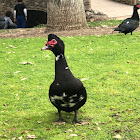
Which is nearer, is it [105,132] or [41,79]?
[105,132]

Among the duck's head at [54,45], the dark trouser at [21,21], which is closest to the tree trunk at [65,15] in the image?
the dark trouser at [21,21]

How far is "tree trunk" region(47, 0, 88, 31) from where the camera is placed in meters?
13.7

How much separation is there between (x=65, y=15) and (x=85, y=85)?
6662 mm

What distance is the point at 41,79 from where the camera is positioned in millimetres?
8195

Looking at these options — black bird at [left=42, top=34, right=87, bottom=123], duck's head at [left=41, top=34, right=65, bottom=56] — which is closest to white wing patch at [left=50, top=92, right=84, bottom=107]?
black bird at [left=42, top=34, right=87, bottom=123]

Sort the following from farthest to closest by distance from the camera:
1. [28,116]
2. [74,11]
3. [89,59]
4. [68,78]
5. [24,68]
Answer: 1. [74,11]
2. [89,59]
3. [24,68]
4. [28,116]
5. [68,78]

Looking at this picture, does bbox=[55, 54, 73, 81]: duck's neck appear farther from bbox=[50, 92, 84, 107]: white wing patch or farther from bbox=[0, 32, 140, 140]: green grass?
bbox=[0, 32, 140, 140]: green grass

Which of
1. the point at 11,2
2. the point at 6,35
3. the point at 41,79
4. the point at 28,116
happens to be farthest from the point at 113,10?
the point at 28,116

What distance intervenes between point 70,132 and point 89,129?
31 centimetres

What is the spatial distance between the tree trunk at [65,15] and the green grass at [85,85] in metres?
1.72

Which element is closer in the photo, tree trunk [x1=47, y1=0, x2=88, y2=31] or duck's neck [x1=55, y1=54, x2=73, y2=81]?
duck's neck [x1=55, y1=54, x2=73, y2=81]

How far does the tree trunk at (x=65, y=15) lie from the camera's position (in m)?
13.7

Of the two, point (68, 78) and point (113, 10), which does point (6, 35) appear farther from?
point (68, 78)

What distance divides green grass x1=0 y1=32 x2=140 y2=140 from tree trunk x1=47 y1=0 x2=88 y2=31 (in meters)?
1.72
